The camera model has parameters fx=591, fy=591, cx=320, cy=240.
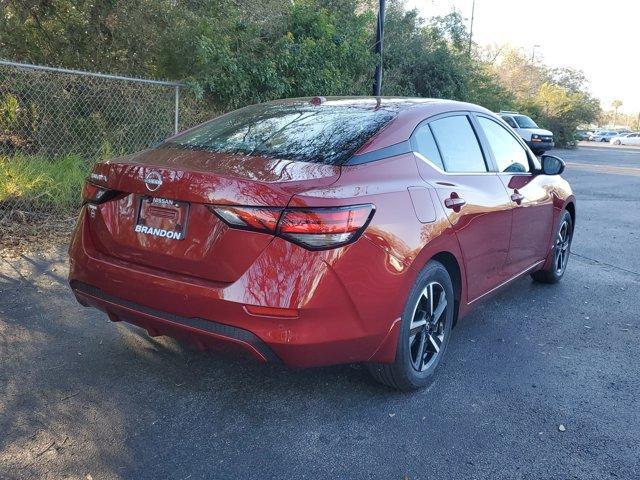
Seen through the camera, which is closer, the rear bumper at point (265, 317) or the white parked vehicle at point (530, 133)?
the rear bumper at point (265, 317)

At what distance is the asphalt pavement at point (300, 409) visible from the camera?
2.71 meters

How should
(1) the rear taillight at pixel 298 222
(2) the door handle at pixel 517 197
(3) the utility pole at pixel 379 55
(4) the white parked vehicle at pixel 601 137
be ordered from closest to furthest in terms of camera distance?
1. (1) the rear taillight at pixel 298 222
2. (2) the door handle at pixel 517 197
3. (3) the utility pole at pixel 379 55
4. (4) the white parked vehicle at pixel 601 137

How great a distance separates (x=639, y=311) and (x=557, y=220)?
3.41ft

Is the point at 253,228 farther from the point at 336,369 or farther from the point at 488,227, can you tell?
the point at 488,227

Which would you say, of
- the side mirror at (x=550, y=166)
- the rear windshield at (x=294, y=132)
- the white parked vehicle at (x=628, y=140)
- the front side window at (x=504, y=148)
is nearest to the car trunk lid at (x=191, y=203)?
the rear windshield at (x=294, y=132)

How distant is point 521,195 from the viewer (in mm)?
4500

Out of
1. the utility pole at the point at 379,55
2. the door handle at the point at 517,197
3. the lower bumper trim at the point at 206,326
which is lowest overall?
the lower bumper trim at the point at 206,326

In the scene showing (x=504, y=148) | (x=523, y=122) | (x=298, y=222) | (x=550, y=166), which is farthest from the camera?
(x=523, y=122)

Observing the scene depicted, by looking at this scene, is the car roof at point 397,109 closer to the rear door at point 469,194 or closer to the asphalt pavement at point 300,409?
the rear door at point 469,194

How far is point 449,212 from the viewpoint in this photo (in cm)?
345

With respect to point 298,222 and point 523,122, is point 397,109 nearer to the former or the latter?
point 298,222

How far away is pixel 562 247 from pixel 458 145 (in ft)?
8.17

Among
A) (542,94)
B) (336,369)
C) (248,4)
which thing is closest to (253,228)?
(336,369)

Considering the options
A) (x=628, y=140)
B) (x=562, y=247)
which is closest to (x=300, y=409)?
(x=562, y=247)
